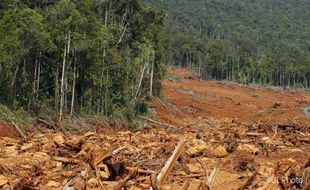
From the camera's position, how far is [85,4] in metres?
29.8

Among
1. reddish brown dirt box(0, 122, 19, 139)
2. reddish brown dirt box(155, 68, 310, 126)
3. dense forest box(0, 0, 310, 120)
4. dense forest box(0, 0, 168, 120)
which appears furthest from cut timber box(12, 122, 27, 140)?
reddish brown dirt box(155, 68, 310, 126)

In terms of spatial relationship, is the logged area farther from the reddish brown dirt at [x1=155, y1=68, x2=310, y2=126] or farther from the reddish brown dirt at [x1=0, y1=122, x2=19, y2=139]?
the reddish brown dirt at [x1=155, y1=68, x2=310, y2=126]

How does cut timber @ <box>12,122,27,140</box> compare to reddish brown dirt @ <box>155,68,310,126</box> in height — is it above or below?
above

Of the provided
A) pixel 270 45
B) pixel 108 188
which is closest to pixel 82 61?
pixel 108 188

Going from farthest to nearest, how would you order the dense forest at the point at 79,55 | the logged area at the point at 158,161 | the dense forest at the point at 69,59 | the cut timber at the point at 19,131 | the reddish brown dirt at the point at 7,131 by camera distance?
the dense forest at the point at 79,55 → the dense forest at the point at 69,59 → the cut timber at the point at 19,131 → the reddish brown dirt at the point at 7,131 → the logged area at the point at 158,161

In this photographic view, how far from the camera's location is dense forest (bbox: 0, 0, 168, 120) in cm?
2471

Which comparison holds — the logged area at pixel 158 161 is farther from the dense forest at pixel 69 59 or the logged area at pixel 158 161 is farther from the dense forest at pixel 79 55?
the dense forest at pixel 79 55

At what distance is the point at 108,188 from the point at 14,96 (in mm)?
16101

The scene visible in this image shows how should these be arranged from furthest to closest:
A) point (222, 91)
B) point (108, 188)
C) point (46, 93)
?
point (222, 91) < point (46, 93) < point (108, 188)

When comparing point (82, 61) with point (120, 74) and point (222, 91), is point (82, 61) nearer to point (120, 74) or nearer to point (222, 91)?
point (120, 74)

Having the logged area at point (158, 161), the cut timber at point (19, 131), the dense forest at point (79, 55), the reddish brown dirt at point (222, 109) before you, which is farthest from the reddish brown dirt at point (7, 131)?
the reddish brown dirt at point (222, 109)

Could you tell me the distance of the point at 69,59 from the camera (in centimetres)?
2830

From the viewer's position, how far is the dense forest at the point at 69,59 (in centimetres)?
2471

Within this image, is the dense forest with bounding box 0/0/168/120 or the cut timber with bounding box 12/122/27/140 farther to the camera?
the dense forest with bounding box 0/0/168/120
